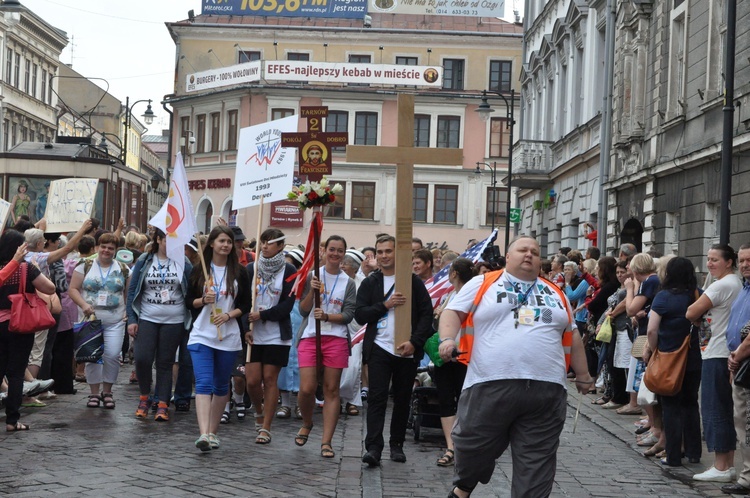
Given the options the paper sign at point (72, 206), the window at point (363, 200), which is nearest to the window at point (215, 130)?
the window at point (363, 200)

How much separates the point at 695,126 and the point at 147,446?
12878mm

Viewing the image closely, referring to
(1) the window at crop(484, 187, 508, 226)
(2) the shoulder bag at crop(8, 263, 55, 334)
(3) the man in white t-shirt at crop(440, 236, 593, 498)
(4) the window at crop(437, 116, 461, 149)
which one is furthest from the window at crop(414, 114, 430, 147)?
(3) the man in white t-shirt at crop(440, 236, 593, 498)

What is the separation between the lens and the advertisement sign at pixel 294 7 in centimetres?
6191

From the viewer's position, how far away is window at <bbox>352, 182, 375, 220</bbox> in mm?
57312

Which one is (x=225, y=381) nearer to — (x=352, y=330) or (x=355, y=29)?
(x=352, y=330)

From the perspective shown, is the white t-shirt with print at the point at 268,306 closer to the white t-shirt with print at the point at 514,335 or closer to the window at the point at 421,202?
the white t-shirt with print at the point at 514,335

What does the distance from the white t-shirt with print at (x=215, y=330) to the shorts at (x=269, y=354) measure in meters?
0.28

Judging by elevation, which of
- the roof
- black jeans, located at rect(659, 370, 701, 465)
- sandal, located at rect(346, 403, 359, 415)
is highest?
the roof

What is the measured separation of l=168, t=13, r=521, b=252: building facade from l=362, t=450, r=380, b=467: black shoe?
4577 centimetres

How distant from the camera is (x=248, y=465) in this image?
9.16 m

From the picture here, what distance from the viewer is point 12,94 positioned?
65000mm

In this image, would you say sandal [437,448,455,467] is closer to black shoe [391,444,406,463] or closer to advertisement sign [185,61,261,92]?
black shoe [391,444,406,463]

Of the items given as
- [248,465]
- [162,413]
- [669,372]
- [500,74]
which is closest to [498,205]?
[500,74]

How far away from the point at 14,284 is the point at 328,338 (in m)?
2.76
